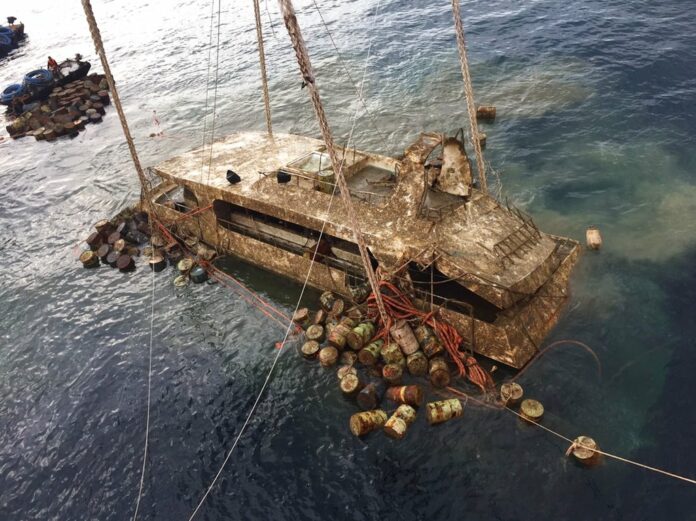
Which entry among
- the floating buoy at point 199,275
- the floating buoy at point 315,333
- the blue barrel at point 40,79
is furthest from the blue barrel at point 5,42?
the floating buoy at point 315,333

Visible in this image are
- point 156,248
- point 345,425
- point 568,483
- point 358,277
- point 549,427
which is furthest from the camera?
point 156,248

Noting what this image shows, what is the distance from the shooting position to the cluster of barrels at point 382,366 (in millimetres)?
13641

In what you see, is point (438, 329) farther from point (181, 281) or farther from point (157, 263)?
point (157, 263)

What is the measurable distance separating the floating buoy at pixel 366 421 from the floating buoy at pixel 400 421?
0.26 m

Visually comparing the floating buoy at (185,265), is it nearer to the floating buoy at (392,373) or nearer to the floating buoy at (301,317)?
the floating buoy at (301,317)

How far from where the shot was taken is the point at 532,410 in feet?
43.8

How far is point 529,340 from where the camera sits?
1471 centimetres

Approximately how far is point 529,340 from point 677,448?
4642mm

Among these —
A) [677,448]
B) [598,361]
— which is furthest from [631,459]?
[598,361]

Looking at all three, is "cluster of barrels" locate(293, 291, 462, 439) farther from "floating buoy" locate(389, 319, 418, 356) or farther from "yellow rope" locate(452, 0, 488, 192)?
"yellow rope" locate(452, 0, 488, 192)

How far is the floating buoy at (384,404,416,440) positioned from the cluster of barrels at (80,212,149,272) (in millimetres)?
15299

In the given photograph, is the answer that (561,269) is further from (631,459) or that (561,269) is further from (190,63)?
(190,63)

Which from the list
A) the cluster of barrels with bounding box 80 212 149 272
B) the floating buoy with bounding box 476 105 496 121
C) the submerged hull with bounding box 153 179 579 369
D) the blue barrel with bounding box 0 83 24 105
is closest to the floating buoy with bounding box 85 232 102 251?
the cluster of barrels with bounding box 80 212 149 272

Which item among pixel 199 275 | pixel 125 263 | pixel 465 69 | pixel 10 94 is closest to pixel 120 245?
pixel 125 263
